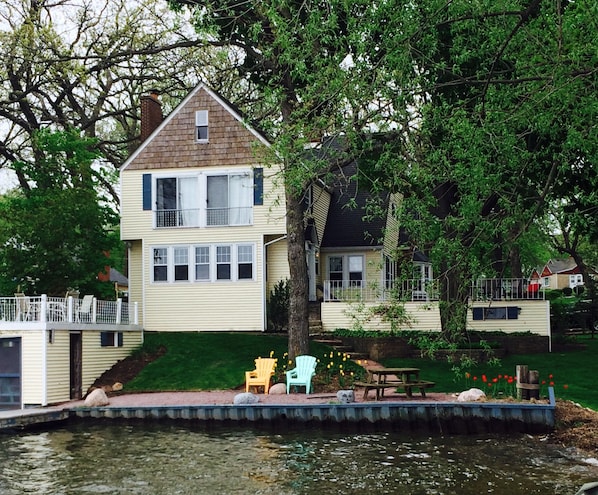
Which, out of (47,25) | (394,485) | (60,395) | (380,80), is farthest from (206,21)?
(47,25)

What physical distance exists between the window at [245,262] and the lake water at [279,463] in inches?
471

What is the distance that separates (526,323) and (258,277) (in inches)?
408

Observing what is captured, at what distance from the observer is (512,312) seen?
30.4 m

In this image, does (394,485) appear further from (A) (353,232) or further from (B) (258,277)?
(A) (353,232)

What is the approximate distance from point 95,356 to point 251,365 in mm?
4901

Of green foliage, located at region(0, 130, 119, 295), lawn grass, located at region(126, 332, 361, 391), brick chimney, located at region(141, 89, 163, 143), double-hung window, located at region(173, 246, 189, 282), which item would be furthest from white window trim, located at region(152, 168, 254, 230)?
lawn grass, located at region(126, 332, 361, 391)

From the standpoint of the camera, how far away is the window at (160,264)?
102ft

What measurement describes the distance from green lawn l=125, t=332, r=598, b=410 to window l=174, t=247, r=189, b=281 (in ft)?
8.68

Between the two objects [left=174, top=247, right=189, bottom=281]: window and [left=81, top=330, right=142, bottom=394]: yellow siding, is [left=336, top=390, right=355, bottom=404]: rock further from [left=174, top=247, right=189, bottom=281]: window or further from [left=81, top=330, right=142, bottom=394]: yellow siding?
[left=174, top=247, right=189, bottom=281]: window

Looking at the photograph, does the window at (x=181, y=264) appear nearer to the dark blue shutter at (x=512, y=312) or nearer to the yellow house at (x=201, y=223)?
the yellow house at (x=201, y=223)

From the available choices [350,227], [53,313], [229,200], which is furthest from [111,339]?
[350,227]

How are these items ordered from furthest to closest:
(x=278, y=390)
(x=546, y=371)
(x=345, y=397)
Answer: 1. (x=546, y=371)
2. (x=278, y=390)
3. (x=345, y=397)

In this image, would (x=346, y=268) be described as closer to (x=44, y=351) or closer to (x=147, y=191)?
(x=147, y=191)

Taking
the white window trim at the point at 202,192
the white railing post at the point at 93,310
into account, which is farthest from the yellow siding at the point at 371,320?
the white railing post at the point at 93,310
